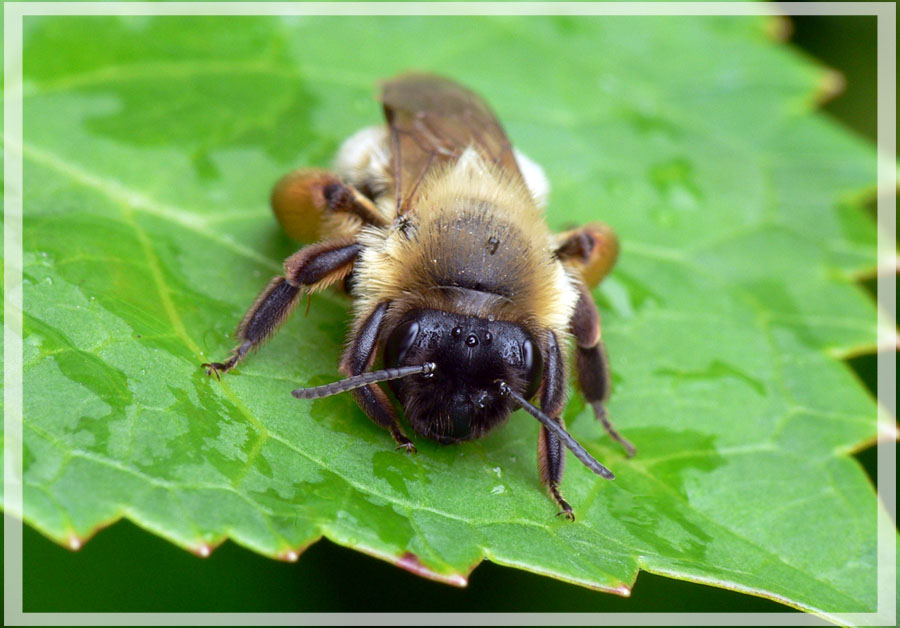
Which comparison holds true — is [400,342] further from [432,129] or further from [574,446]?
[432,129]

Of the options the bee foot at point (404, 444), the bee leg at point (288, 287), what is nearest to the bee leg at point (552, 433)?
the bee foot at point (404, 444)

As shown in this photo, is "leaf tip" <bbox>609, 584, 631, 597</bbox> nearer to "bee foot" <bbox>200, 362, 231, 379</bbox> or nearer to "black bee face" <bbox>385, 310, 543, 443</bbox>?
"black bee face" <bbox>385, 310, 543, 443</bbox>

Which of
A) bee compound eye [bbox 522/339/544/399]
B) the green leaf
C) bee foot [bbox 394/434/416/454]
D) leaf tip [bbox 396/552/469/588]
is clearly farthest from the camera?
bee foot [bbox 394/434/416/454]

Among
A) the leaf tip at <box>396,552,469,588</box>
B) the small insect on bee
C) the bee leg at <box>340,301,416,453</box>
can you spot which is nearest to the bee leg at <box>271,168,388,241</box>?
the small insect on bee

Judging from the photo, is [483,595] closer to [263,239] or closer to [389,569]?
[389,569]

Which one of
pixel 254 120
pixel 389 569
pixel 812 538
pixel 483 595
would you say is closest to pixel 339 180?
pixel 254 120

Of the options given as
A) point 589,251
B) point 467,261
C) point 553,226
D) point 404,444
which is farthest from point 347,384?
point 553,226
